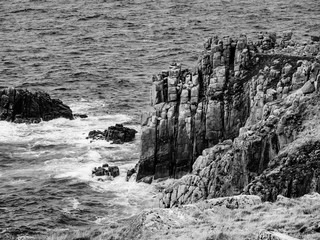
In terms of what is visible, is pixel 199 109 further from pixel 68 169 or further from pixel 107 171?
pixel 68 169

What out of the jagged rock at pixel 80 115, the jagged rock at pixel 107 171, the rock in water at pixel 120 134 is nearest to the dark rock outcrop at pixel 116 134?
the rock in water at pixel 120 134

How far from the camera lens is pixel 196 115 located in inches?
3167

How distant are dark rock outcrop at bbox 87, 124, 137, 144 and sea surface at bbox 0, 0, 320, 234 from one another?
105 cm

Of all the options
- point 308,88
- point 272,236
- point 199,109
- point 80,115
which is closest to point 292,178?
point 308,88

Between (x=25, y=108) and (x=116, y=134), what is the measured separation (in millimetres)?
16430

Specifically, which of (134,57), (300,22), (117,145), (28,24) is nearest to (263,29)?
(300,22)

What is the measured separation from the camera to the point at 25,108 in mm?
103375

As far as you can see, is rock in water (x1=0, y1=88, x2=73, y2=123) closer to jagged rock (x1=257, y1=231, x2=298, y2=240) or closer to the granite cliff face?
the granite cliff face

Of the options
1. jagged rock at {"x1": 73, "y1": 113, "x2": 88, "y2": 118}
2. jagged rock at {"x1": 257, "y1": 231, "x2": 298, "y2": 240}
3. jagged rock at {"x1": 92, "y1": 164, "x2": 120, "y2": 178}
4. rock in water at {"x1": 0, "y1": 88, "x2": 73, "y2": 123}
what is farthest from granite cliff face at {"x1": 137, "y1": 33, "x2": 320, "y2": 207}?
jagged rock at {"x1": 257, "y1": 231, "x2": 298, "y2": 240}

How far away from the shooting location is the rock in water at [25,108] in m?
102

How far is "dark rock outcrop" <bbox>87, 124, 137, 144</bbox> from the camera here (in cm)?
9325

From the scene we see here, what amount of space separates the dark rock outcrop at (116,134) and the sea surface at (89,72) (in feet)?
3.44

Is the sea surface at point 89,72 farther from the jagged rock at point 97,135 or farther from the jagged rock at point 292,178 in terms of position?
the jagged rock at point 292,178

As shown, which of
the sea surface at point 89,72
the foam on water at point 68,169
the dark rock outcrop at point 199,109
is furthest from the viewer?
the dark rock outcrop at point 199,109
